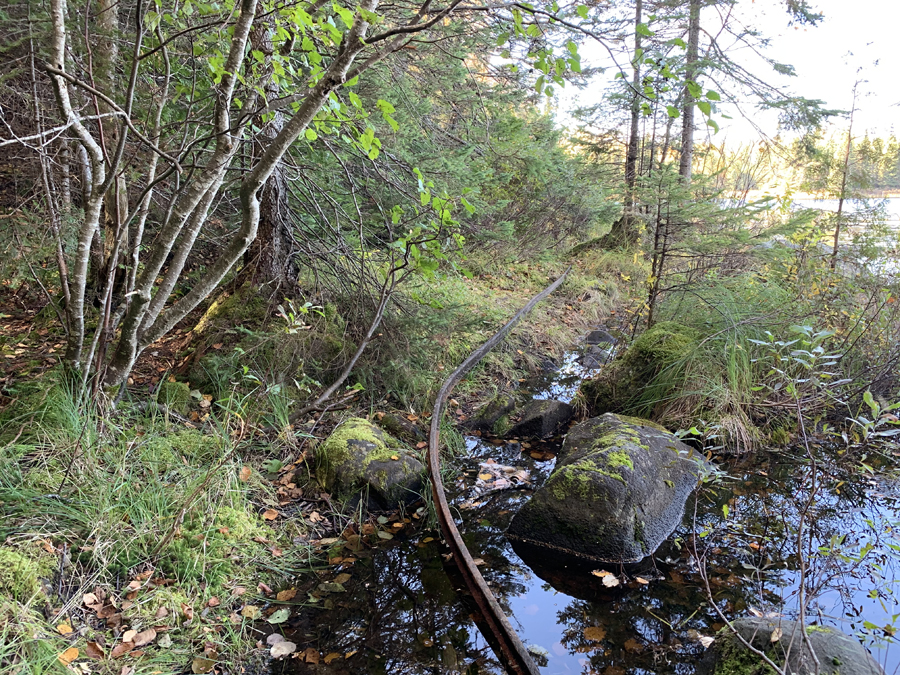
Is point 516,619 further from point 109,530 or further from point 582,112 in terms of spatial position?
point 582,112

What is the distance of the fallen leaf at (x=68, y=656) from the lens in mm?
2033

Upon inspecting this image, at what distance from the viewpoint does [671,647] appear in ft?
8.56

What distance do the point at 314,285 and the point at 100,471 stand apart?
2828mm

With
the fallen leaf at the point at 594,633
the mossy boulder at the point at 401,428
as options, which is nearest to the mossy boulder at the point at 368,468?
the mossy boulder at the point at 401,428

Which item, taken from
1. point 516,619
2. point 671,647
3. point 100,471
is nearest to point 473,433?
point 516,619

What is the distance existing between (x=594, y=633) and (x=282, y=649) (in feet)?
5.33

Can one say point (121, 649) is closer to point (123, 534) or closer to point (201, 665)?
point (201, 665)

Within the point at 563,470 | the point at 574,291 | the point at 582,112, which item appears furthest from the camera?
the point at 582,112

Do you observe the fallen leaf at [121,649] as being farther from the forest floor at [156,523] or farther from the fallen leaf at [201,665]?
the fallen leaf at [201,665]

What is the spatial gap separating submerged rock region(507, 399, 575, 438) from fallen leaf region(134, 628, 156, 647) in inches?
136

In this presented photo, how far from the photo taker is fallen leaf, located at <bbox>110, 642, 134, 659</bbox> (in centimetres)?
221

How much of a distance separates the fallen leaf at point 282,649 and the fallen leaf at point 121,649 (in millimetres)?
618

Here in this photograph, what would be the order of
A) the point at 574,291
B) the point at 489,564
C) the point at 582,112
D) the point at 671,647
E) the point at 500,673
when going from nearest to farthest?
the point at 500,673 → the point at 671,647 → the point at 489,564 → the point at 574,291 → the point at 582,112

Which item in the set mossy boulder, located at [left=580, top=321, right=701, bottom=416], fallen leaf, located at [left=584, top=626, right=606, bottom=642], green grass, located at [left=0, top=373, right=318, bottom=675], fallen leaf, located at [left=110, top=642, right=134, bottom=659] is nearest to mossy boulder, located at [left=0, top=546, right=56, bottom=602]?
green grass, located at [left=0, top=373, right=318, bottom=675]
